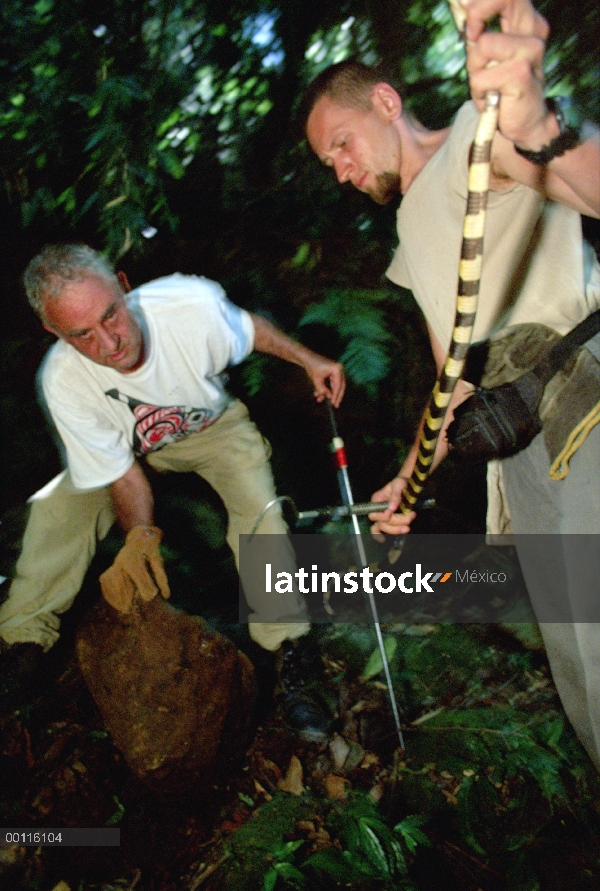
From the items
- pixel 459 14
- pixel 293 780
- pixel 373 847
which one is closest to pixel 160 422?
pixel 293 780

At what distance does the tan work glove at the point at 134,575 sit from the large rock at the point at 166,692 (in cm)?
8

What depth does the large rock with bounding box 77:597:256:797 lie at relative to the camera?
277 centimetres

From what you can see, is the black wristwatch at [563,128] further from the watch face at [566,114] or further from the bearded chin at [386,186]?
the bearded chin at [386,186]

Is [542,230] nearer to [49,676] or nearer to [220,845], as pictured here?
[220,845]

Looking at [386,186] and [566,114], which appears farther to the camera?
[386,186]

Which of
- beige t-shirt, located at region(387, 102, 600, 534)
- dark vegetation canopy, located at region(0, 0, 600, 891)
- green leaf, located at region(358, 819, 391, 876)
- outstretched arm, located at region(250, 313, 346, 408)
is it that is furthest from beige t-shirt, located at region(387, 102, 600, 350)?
green leaf, located at region(358, 819, 391, 876)

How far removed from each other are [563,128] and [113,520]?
3426 millimetres

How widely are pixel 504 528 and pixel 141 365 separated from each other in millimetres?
2243

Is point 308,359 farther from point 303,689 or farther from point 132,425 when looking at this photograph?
point 303,689

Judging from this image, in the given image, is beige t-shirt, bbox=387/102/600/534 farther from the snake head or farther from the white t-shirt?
the white t-shirt

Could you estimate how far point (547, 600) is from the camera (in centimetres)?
222

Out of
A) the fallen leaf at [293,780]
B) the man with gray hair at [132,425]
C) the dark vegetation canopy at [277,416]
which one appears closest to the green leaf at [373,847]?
the dark vegetation canopy at [277,416]

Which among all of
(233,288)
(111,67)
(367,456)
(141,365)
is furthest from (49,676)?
(111,67)

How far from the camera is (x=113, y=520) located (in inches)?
147
